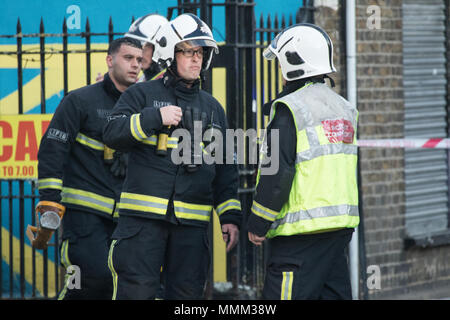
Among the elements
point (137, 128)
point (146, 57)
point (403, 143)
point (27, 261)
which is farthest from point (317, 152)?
point (27, 261)

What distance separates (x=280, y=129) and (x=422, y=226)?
4288 millimetres

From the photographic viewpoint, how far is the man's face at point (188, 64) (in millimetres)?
5234

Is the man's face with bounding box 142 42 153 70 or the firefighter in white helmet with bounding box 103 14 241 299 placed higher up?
the man's face with bounding box 142 42 153 70

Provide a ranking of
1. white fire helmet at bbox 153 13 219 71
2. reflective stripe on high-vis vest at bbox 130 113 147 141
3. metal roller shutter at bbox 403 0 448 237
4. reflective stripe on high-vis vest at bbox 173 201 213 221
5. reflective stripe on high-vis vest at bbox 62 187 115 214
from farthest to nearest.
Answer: metal roller shutter at bbox 403 0 448 237 < reflective stripe on high-vis vest at bbox 62 187 115 214 < white fire helmet at bbox 153 13 219 71 < reflective stripe on high-vis vest at bbox 173 201 213 221 < reflective stripe on high-vis vest at bbox 130 113 147 141

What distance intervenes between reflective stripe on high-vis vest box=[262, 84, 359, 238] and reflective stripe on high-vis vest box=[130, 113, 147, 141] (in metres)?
0.75

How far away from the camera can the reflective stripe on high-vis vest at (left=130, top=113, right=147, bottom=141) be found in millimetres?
4945

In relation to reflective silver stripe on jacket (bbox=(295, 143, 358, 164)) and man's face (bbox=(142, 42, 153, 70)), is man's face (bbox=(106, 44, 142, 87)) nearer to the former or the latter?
man's face (bbox=(142, 42, 153, 70))

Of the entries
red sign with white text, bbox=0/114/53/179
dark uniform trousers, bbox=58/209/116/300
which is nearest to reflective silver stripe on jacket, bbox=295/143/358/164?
dark uniform trousers, bbox=58/209/116/300

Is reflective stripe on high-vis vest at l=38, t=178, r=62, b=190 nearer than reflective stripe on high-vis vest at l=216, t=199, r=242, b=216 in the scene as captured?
No

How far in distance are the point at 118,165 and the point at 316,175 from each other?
1761 mm
